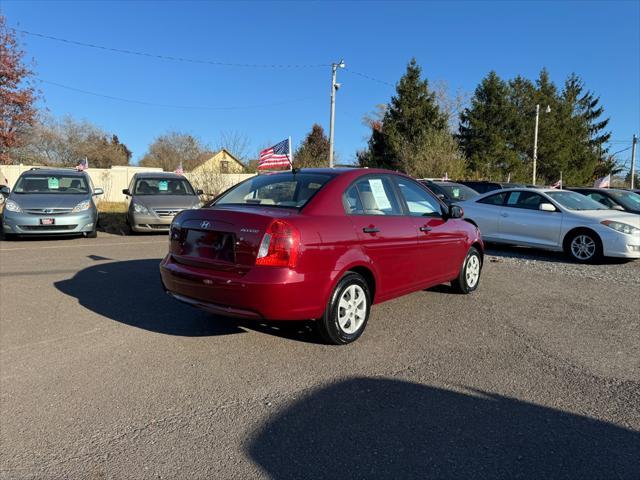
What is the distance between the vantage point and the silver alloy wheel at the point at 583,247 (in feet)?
31.0

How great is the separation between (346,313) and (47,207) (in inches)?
367

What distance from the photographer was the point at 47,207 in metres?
11.2

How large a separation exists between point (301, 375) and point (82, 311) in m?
3.05

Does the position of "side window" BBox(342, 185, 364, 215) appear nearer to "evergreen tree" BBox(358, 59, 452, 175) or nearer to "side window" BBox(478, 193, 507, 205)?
"side window" BBox(478, 193, 507, 205)

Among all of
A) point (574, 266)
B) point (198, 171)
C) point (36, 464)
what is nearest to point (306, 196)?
point (36, 464)

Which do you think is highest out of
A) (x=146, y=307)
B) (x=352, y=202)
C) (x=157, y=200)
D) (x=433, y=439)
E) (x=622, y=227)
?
(x=352, y=202)

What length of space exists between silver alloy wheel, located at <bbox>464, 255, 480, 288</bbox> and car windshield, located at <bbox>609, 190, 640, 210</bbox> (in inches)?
321

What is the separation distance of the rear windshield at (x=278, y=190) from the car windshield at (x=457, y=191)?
1109cm

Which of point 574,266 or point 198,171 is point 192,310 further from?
point 198,171

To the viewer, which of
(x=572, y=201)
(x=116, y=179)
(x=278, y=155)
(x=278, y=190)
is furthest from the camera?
(x=116, y=179)

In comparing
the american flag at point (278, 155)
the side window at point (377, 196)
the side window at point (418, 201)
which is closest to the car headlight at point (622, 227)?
the side window at point (418, 201)

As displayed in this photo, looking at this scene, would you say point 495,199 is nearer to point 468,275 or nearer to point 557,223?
point 557,223

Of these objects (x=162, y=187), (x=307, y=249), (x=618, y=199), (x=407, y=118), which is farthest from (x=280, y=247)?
(x=407, y=118)

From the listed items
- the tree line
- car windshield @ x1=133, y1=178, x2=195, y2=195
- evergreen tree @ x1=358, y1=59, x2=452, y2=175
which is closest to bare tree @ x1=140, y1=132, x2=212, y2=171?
the tree line
